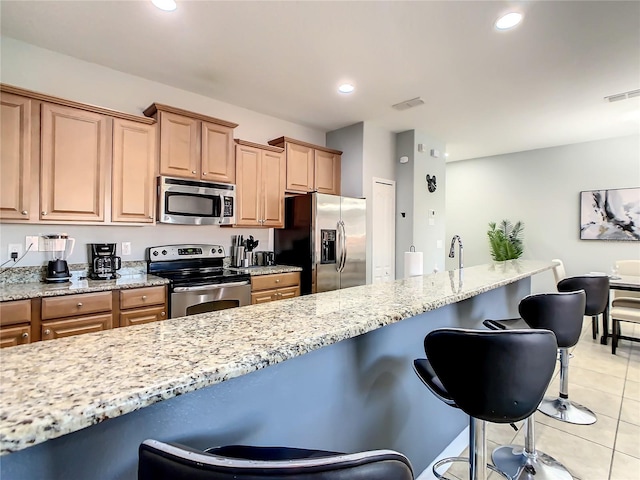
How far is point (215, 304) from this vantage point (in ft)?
10.0

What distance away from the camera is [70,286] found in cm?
242

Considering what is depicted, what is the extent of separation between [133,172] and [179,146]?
1.66 feet

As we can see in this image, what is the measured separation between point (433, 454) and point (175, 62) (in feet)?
11.7

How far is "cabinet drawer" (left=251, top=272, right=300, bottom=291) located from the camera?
134 inches

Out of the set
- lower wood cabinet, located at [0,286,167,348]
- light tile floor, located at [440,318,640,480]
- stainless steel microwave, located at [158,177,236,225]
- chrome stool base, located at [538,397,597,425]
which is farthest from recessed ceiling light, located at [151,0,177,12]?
chrome stool base, located at [538,397,597,425]

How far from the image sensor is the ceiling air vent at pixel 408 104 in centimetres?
372

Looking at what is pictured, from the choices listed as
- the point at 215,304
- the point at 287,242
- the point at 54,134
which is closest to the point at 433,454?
the point at 215,304

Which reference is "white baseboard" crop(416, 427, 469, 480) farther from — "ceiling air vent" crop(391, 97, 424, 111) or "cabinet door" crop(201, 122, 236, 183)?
"ceiling air vent" crop(391, 97, 424, 111)

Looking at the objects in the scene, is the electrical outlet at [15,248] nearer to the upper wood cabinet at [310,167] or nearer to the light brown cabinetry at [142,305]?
the light brown cabinetry at [142,305]

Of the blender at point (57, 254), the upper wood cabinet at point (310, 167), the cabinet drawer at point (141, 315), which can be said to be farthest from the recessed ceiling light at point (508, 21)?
the blender at point (57, 254)

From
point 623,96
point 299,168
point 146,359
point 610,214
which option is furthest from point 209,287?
point 610,214

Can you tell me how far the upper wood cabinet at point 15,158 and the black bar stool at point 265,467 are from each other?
2.77 m

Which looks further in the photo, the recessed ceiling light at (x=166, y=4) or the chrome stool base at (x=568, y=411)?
the chrome stool base at (x=568, y=411)

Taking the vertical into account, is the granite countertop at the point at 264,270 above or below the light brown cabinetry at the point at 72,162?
below
